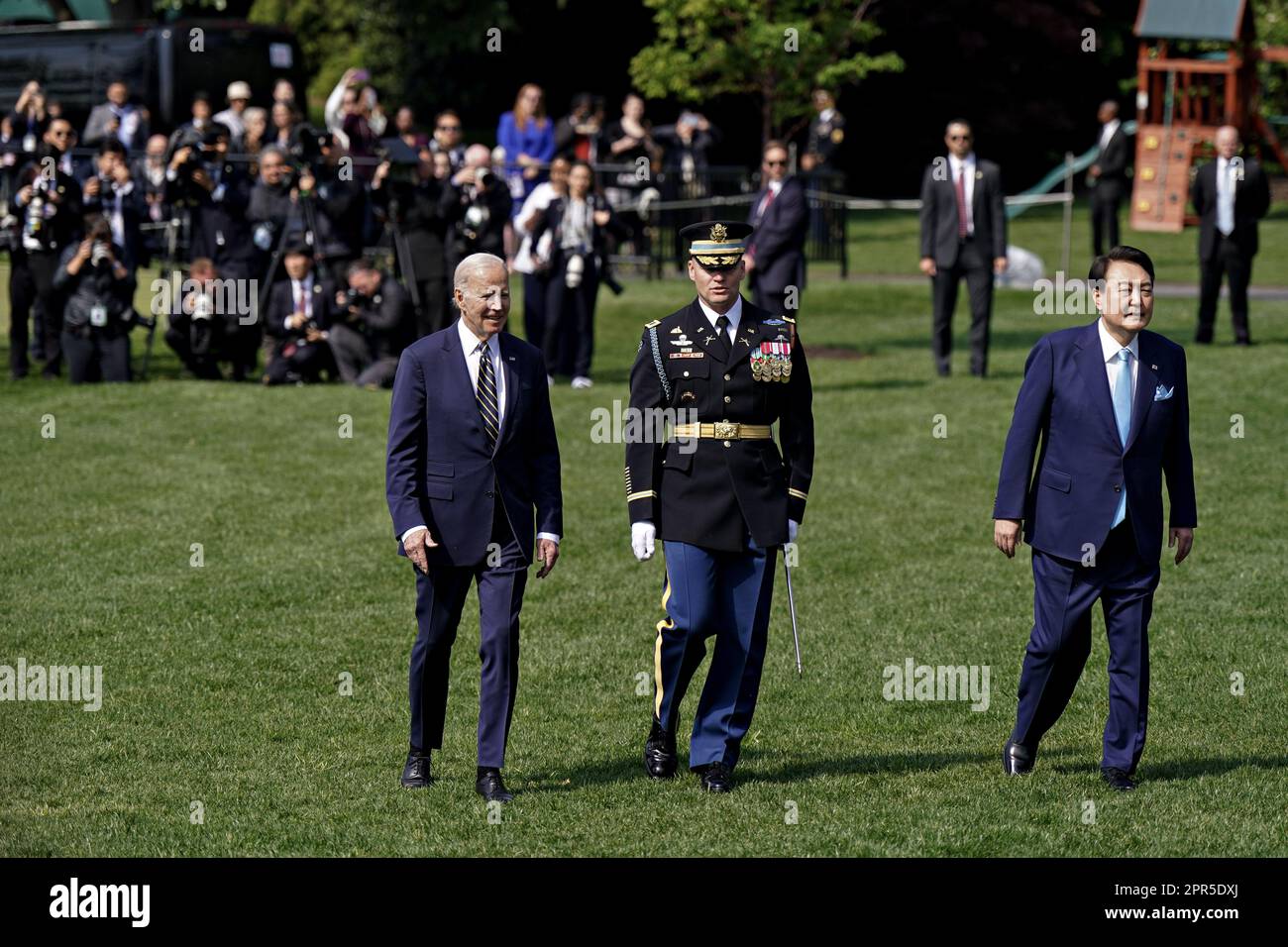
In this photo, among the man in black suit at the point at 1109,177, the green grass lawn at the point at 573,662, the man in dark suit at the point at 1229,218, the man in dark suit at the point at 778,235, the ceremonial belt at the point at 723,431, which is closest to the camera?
the green grass lawn at the point at 573,662

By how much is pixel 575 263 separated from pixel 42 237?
196 inches

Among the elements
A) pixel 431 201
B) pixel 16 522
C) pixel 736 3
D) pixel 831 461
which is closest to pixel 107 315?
pixel 431 201

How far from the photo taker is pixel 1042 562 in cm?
737

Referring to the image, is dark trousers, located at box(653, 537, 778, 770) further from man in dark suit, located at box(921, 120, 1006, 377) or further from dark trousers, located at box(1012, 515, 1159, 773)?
man in dark suit, located at box(921, 120, 1006, 377)

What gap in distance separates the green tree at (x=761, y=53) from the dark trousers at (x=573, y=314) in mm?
12255

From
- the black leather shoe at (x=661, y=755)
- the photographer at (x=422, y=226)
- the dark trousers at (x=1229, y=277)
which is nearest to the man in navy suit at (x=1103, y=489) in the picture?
the black leather shoe at (x=661, y=755)

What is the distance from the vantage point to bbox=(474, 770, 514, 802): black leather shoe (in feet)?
23.7

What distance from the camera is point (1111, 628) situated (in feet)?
24.0

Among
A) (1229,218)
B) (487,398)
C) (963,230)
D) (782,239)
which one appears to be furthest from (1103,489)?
(1229,218)

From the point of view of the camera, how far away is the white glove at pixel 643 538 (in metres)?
7.12

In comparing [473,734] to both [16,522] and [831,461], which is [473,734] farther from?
[831,461]

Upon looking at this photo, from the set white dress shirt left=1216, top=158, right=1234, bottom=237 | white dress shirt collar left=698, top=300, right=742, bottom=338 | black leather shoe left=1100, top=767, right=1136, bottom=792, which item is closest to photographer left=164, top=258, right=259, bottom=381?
white dress shirt left=1216, top=158, right=1234, bottom=237

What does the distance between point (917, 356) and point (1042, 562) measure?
12.6 meters

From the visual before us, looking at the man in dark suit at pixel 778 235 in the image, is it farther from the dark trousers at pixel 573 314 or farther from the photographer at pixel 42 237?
the photographer at pixel 42 237
